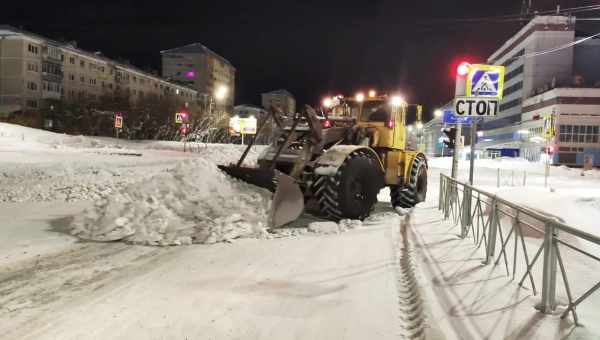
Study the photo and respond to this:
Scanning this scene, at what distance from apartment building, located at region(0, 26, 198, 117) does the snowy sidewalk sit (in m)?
59.6

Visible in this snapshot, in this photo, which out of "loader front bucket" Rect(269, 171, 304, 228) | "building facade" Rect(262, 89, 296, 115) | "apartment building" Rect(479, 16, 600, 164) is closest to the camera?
"loader front bucket" Rect(269, 171, 304, 228)

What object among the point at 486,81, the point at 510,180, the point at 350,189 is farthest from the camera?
the point at 510,180

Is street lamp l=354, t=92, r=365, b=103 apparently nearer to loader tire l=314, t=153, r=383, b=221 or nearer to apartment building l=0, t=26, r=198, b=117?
loader tire l=314, t=153, r=383, b=221

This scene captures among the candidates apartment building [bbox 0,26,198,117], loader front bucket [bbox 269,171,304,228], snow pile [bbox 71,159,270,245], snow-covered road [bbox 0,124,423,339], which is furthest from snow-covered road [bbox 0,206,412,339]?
apartment building [bbox 0,26,198,117]

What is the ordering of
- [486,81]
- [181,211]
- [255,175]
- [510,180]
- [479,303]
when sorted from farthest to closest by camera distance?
1. [510,180]
2. [486,81]
3. [255,175]
4. [181,211]
5. [479,303]

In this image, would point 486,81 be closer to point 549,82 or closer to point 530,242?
point 530,242

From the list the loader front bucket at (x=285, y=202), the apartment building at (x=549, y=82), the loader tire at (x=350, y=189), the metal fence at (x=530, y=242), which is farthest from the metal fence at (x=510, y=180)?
the apartment building at (x=549, y=82)

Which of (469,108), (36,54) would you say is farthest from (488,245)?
(36,54)

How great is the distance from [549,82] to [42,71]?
7806cm

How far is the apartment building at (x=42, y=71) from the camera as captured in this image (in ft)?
184

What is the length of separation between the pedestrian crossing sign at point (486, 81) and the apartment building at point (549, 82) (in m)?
60.5

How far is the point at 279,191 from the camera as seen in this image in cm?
846

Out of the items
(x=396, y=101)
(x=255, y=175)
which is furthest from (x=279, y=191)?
(x=396, y=101)

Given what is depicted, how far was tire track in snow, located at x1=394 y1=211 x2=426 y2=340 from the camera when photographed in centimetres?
428
